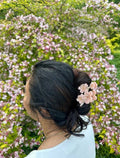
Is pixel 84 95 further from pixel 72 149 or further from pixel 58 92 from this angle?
pixel 72 149

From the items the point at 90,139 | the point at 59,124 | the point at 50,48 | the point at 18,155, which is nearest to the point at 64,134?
the point at 59,124

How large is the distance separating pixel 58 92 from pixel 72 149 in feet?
1.24

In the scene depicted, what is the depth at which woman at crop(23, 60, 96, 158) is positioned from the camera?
3.96ft

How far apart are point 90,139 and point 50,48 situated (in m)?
1.42

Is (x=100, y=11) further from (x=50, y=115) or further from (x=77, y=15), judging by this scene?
(x=50, y=115)

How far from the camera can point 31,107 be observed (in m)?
1.35

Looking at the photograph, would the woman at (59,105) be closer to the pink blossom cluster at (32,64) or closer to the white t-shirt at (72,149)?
the white t-shirt at (72,149)

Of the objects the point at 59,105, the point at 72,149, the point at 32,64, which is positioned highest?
the point at 32,64

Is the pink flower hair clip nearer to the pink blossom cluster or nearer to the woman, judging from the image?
the woman

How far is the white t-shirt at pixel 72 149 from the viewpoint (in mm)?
1169

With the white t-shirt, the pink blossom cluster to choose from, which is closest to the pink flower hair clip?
the white t-shirt

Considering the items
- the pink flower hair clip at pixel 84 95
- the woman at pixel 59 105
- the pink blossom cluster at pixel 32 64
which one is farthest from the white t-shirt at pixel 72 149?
the pink blossom cluster at pixel 32 64

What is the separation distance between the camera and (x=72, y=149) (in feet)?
4.10

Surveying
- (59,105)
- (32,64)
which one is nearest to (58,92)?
(59,105)
